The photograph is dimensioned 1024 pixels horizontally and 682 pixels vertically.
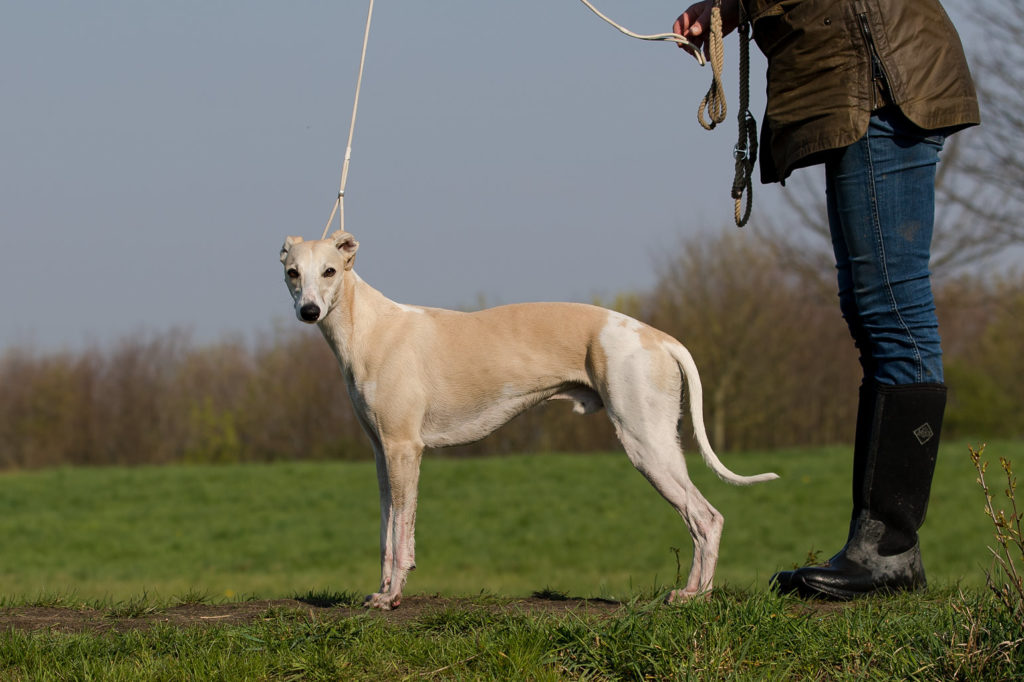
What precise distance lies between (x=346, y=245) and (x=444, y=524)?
50.2 ft

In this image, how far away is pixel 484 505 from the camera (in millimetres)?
21359

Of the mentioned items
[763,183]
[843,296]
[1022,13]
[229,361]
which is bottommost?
[229,361]

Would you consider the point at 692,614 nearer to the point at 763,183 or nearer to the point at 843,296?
the point at 843,296

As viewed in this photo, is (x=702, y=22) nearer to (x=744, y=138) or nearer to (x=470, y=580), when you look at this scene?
(x=744, y=138)

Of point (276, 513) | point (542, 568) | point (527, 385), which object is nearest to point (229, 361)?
point (276, 513)

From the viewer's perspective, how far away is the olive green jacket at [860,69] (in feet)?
14.5

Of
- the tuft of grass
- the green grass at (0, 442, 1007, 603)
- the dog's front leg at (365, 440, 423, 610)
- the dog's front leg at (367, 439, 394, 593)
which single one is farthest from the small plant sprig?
the green grass at (0, 442, 1007, 603)

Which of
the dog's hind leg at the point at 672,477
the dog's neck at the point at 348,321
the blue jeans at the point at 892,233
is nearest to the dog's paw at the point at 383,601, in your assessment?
the dog's neck at the point at 348,321

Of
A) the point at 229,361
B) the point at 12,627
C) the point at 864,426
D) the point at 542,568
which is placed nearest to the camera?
the point at 12,627

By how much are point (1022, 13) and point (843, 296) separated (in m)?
21.3

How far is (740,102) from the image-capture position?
5.08 m

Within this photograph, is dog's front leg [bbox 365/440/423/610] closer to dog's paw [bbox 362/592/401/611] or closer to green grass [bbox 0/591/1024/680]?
dog's paw [bbox 362/592/401/611]

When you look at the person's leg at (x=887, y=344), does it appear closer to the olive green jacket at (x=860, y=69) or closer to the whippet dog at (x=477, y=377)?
the olive green jacket at (x=860, y=69)

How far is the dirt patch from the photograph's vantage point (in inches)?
175
